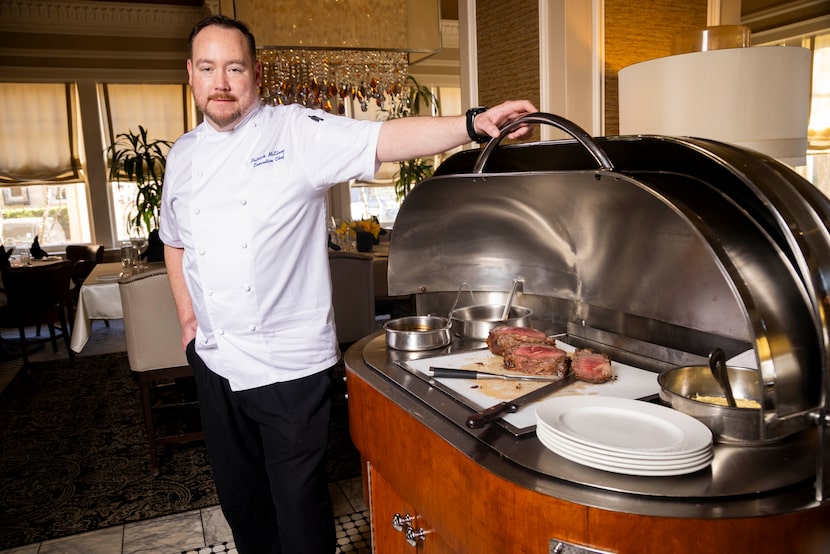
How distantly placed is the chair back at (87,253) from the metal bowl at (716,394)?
6112 millimetres

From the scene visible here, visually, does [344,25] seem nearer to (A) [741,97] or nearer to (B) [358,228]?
(B) [358,228]

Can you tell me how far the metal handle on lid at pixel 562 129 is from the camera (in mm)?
1022

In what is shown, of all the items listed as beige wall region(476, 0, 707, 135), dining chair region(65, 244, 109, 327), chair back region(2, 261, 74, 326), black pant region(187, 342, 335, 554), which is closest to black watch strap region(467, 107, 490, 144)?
black pant region(187, 342, 335, 554)

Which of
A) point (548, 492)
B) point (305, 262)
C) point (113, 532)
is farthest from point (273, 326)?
point (113, 532)

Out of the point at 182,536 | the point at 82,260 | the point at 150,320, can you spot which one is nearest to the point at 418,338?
the point at 182,536

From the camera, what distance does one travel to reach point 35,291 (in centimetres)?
476

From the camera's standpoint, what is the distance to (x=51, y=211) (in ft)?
24.2

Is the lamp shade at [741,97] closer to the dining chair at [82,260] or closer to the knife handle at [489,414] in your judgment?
the knife handle at [489,414]

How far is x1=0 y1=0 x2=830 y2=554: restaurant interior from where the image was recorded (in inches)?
60.5

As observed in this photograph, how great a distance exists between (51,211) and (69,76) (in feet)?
4.78

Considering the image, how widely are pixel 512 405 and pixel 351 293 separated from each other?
78.4 inches

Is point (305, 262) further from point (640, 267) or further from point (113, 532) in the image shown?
point (113, 532)

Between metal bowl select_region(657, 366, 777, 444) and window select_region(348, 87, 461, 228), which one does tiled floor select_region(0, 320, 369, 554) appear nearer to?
metal bowl select_region(657, 366, 777, 444)

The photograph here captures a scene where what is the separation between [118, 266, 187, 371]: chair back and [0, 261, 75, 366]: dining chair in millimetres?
2312
